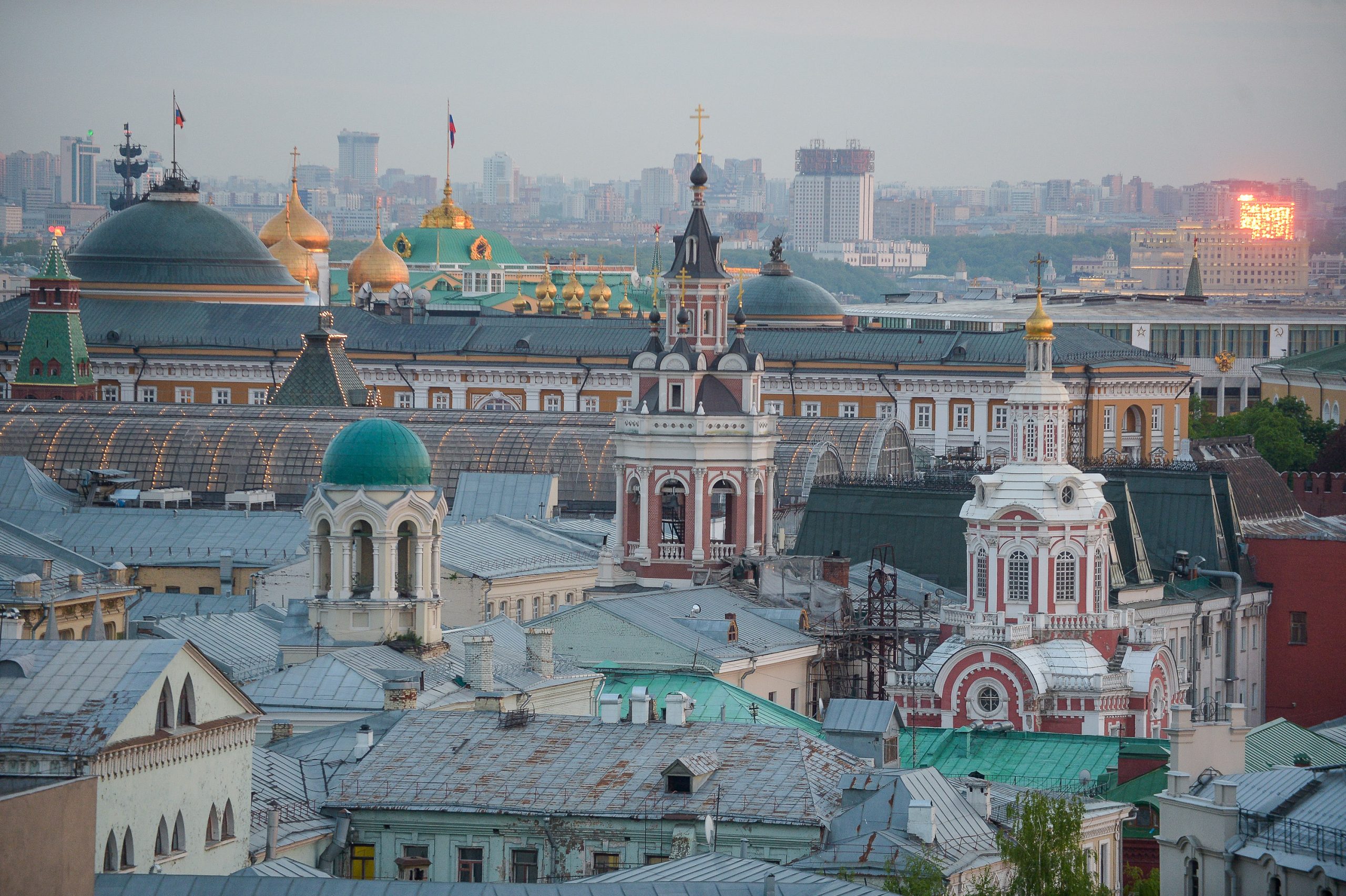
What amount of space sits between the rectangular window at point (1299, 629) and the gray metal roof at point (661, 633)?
64.4 feet

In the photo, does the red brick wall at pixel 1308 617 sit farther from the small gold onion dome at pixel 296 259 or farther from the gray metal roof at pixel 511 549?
the small gold onion dome at pixel 296 259

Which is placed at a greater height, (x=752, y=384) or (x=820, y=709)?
(x=752, y=384)

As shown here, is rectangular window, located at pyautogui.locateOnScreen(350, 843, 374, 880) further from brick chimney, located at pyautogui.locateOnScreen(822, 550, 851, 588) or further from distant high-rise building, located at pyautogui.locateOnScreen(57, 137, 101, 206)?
brick chimney, located at pyautogui.locateOnScreen(822, 550, 851, 588)

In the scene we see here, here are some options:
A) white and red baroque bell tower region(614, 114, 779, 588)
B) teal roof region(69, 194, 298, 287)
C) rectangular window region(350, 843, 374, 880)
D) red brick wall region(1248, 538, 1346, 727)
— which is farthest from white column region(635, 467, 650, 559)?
teal roof region(69, 194, 298, 287)

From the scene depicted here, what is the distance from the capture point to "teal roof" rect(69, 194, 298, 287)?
503ft

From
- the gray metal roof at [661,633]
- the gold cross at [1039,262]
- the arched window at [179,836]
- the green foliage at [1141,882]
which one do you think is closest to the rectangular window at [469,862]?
the arched window at [179,836]

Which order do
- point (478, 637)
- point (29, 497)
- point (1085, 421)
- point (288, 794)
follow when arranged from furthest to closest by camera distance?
1. point (1085, 421)
2. point (29, 497)
3. point (478, 637)
4. point (288, 794)

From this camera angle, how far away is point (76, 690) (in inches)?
1693

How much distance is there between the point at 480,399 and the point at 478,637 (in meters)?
89.5

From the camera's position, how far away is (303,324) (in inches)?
5999

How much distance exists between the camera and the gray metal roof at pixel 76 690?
137 ft

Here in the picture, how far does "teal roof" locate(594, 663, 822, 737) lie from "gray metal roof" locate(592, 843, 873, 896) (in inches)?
642

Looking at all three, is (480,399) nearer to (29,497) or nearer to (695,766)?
(29,497)

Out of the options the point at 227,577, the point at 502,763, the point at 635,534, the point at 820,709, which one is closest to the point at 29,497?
the point at 227,577
